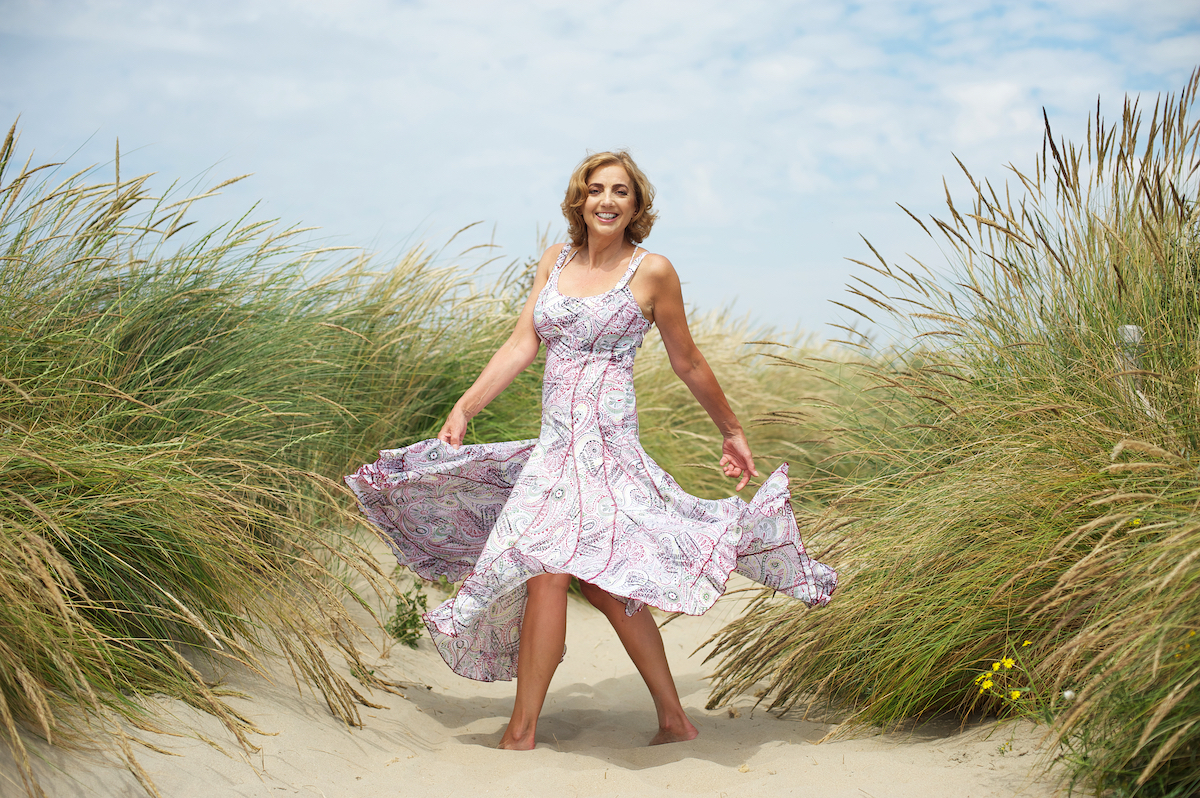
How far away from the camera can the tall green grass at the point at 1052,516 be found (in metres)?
2.03

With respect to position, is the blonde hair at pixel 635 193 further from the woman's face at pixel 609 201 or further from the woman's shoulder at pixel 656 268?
the woman's shoulder at pixel 656 268

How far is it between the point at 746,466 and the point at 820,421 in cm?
337

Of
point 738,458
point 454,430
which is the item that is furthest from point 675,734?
point 454,430

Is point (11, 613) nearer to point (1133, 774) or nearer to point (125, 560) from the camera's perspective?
point (125, 560)

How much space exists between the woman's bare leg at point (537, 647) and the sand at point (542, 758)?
4.0 inches

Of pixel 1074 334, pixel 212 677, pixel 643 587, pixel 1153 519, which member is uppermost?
pixel 1074 334

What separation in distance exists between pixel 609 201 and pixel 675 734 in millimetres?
1888

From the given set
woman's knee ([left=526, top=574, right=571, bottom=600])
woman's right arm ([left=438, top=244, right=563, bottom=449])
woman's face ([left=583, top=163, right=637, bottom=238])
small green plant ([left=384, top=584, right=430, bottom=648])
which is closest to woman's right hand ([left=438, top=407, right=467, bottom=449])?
woman's right arm ([left=438, top=244, right=563, bottom=449])

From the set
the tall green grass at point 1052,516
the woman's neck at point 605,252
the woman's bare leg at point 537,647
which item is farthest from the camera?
the woman's neck at point 605,252

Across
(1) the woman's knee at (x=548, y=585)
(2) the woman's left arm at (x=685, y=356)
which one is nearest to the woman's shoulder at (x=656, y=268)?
(2) the woman's left arm at (x=685, y=356)

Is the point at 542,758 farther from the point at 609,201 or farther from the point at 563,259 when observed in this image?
the point at 609,201

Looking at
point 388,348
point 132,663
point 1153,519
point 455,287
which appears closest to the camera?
point 1153,519

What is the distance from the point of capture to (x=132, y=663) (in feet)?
8.35

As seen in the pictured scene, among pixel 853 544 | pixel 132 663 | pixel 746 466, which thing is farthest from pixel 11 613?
pixel 853 544
